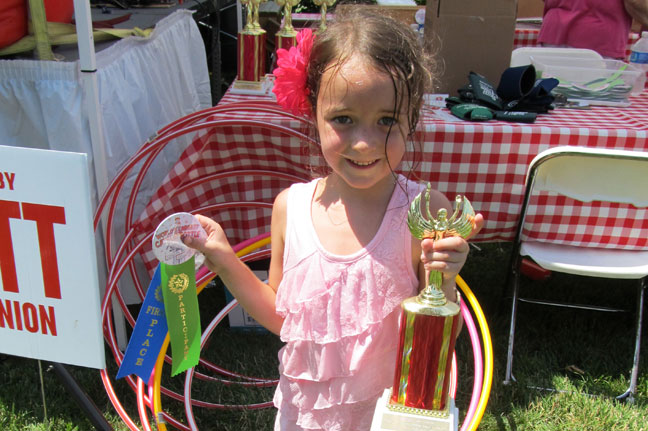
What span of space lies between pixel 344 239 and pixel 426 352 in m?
0.41

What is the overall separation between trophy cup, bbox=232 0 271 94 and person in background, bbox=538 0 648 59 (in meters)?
1.92

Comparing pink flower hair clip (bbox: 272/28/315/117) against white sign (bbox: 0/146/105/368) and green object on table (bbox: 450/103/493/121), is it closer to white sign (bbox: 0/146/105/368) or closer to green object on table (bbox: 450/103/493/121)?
white sign (bbox: 0/146/105/368)

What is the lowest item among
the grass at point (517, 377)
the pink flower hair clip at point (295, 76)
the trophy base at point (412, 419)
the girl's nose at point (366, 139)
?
the grass at point (517, 377)

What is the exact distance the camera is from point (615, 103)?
2641 millimetres

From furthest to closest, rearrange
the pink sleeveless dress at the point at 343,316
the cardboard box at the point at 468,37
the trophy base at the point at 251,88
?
1. the trophy base at the point at 251,88
2. the cardboard box at the point at 468,37
3. the pink sleeveless dress at the point at 343,316

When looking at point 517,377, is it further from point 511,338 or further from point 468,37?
point 468,37

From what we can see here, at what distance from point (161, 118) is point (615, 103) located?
2019mm

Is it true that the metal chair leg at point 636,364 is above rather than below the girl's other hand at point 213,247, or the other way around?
below

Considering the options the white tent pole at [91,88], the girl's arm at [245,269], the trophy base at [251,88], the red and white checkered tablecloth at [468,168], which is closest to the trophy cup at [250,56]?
the trophy base at [251,88]

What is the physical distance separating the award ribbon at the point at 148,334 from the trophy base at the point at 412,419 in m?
0.54

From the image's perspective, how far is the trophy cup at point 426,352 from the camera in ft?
3.29

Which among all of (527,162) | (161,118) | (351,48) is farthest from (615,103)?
(161,118)

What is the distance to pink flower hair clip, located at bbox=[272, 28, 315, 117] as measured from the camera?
1404mm

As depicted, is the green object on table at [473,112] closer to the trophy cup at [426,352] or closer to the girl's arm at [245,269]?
the girl's arm at [245,269]
